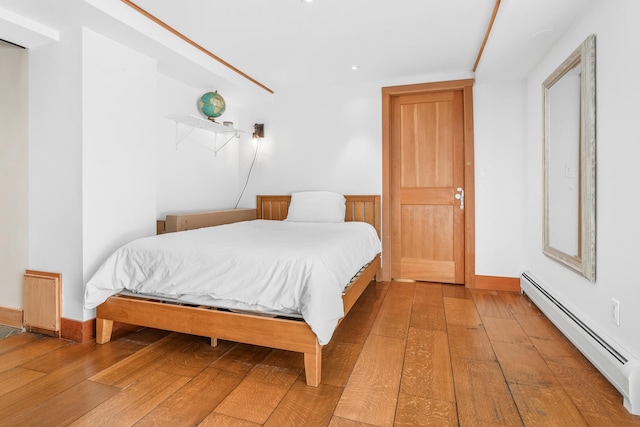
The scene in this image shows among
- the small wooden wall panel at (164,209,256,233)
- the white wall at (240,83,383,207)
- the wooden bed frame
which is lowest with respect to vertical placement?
the wooden bed frame

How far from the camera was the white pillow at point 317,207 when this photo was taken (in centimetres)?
343

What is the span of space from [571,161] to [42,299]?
364 centimetres

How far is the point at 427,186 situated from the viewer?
353cm

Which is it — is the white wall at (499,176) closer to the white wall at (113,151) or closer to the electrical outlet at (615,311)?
the electrical outlet at (615,311)

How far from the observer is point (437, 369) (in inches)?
68.7

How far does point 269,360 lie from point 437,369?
91 cm

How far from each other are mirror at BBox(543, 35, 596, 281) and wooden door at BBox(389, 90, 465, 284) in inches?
35.4

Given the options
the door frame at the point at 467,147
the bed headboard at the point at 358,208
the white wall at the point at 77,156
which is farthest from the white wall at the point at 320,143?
the white wall at the point at 77,156

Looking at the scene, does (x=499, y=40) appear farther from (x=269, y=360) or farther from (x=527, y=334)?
(x=269, y=360)

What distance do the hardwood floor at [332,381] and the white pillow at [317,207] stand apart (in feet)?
4.26

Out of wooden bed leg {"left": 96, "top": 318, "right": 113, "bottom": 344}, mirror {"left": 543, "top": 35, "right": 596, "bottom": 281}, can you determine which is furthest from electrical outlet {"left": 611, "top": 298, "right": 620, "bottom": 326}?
wooden bed leg {"left": 96, "top": 318, "right": 113, "bottom": 344}

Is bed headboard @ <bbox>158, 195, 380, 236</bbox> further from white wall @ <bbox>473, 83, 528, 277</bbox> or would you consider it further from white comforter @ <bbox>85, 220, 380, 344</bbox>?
white wall @ <bbox>473, 83, 528, 277</bbox>

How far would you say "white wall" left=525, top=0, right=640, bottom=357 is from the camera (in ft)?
4.95

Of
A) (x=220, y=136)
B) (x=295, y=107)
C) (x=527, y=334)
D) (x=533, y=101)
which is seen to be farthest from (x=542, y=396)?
(x=220, y=136)
